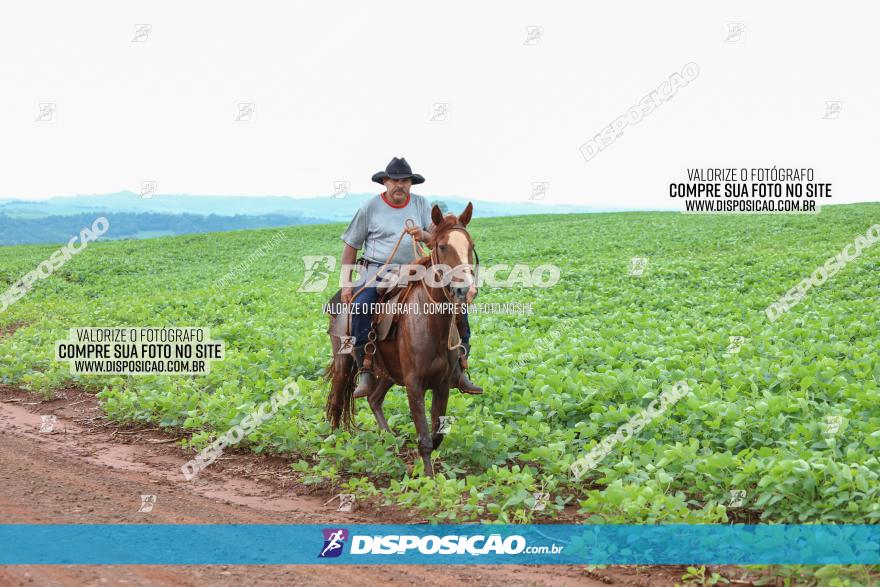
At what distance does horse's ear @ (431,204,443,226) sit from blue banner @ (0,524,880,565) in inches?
120

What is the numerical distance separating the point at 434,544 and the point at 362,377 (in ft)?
9.07

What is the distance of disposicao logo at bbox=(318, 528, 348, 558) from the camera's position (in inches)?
265

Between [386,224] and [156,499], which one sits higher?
[386,224]

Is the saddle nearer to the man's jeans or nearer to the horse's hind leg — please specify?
the man's jeans

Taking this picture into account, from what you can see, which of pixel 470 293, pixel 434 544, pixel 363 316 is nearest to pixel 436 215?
pixel 470 293

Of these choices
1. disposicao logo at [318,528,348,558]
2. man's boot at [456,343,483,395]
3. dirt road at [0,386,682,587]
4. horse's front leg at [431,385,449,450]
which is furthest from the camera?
man's boot at [456,343,483,395]

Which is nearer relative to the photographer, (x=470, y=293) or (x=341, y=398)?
(x=470, y=293)

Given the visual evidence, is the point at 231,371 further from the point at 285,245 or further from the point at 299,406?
the point at 285,245

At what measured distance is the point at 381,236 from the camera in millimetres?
9250

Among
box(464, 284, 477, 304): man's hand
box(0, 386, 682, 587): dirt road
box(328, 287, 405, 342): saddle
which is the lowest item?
box(0, 386, 682, 587): dirt road

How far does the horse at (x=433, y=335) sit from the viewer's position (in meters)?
7.57

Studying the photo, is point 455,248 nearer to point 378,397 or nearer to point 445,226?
point 445,226

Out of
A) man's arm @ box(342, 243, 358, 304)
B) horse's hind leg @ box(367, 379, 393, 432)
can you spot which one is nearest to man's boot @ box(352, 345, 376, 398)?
man's arm @ box(342, 243, 358, 304)

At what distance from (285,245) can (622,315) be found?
3582cm
